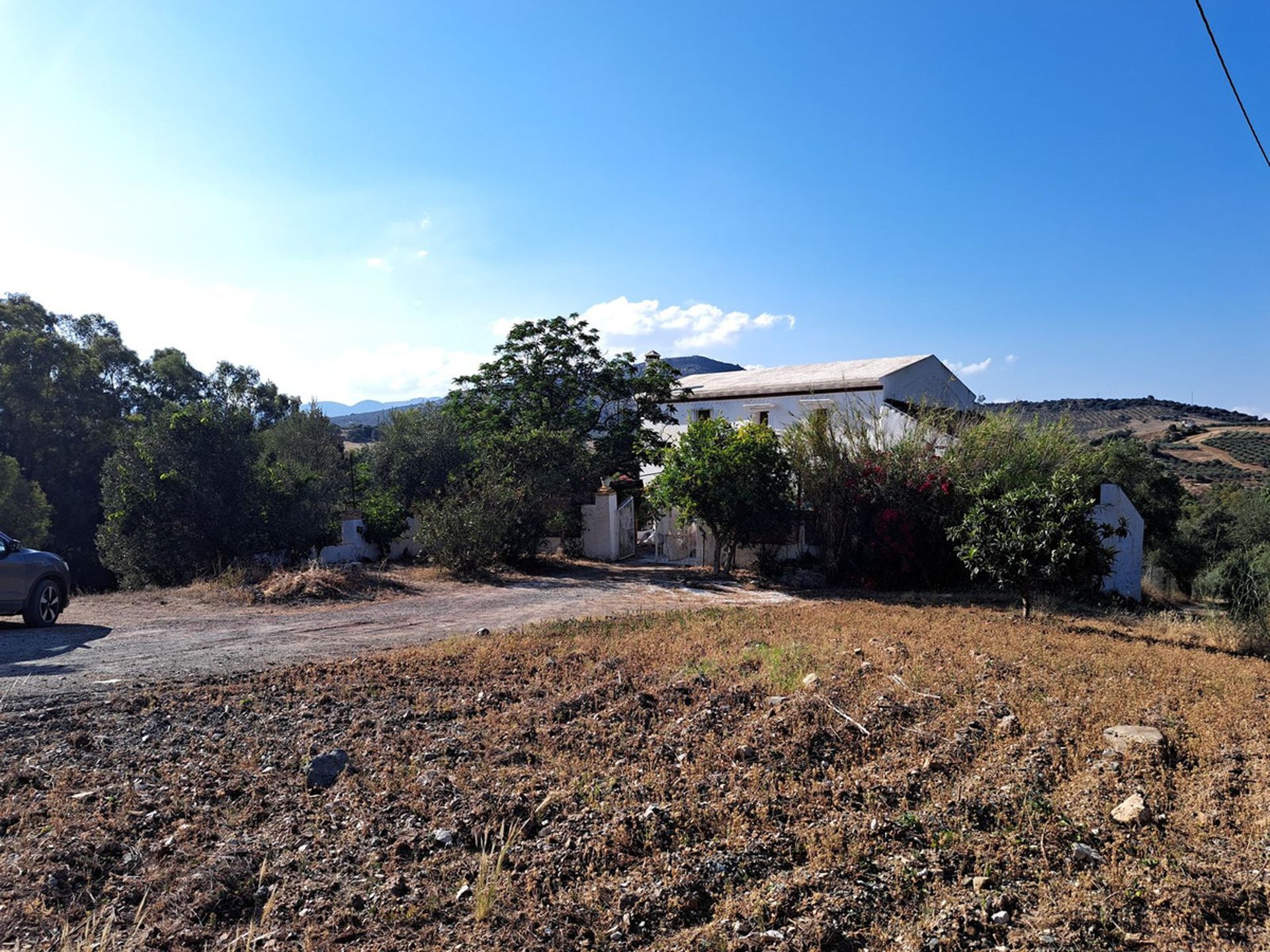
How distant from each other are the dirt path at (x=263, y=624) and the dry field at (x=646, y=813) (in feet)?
3.97

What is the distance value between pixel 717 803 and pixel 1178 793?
114 inches

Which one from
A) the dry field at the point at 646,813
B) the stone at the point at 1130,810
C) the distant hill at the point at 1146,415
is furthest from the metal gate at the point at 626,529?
the distant hill at the point at 1146,415

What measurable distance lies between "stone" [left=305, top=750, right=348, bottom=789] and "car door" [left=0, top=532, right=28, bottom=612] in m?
7.31

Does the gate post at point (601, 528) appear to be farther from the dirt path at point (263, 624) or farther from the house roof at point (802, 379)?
the house roof at point (802, 379)

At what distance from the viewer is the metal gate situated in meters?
20.9

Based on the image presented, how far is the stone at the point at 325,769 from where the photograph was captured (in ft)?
16.0

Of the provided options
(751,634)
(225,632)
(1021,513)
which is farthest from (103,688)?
(1021,513)

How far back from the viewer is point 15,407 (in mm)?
26969

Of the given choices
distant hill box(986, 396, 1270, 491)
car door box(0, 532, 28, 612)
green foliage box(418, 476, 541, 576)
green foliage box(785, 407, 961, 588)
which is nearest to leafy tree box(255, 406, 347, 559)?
green foliage box(418, 476, 541, 576)

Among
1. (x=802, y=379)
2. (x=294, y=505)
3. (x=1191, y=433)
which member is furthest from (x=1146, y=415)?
(x=294, y=505)

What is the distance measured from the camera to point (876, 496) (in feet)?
52.6

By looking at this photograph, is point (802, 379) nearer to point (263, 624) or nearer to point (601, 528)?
point (601, 528)

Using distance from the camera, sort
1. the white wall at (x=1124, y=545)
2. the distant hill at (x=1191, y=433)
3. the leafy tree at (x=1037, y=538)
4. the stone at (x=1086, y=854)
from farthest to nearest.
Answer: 1. the distant hill at (x=1191, y=433)
2. the white wall at (x=1124, y=545)
3. the leafy tree at (x=1037, y=538)
4. the stone at (x=1086, y=854)

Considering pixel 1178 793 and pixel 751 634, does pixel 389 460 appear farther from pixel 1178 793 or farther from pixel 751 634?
pixel 1178 793
